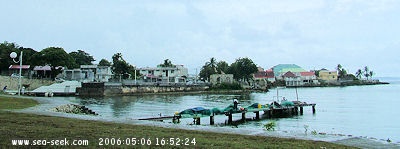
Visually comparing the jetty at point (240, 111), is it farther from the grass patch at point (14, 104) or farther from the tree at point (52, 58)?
the tree at point (52, 58)

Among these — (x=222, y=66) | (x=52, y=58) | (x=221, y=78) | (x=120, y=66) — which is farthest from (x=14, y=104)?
(x=222, y=66)

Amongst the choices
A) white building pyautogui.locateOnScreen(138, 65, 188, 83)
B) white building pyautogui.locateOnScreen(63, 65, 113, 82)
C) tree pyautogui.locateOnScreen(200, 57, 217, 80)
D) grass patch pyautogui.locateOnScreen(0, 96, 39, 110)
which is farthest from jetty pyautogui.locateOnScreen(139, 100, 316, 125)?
tree pyautogui.locateOnScreen(200, 57, 217, 80)

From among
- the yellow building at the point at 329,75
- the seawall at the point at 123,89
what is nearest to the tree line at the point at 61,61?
the seawall at the point at 123,89

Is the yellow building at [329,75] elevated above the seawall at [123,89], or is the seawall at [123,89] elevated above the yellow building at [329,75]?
the yellow building at [329,75]

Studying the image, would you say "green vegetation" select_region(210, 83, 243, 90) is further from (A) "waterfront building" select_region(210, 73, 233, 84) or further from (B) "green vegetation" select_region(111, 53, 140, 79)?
(B) "green vegetation" select_region(111, 53, 140, 79)

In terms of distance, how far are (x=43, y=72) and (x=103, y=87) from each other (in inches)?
855

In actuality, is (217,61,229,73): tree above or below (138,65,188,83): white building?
above

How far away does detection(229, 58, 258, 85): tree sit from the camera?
12888cm

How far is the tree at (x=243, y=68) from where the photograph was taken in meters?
129

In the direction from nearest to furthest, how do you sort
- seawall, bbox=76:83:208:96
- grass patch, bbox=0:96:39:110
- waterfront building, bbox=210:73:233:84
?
grass patch, bbox=0:96:39:110
seawall, bbox=76:83:208:96
waterfront building, bbox=210:73:233:84

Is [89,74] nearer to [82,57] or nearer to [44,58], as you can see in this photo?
[44,58]

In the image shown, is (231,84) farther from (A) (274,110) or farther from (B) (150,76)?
(A) (274,110)

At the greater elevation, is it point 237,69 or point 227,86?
point 237,69

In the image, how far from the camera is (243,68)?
425ft
